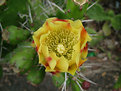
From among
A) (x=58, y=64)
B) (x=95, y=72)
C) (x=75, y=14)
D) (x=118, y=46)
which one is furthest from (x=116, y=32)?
(x=58, y=64)

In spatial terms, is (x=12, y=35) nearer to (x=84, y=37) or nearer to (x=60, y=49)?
(x=60, y=49)

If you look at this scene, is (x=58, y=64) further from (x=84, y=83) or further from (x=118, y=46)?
(x=118, y=46)

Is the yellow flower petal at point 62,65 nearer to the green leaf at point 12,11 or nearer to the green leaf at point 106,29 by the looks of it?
the green leaf at point 12,11

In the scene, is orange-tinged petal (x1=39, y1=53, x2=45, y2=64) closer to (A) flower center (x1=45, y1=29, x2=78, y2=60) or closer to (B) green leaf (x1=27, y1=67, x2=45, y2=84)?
(A) flower center (x1=45, y1=29, x2=78, y2=60)

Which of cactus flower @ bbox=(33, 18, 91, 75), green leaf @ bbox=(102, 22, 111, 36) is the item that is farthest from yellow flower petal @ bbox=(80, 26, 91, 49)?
green leaf @ bbox=(102, 22, 111, 36)

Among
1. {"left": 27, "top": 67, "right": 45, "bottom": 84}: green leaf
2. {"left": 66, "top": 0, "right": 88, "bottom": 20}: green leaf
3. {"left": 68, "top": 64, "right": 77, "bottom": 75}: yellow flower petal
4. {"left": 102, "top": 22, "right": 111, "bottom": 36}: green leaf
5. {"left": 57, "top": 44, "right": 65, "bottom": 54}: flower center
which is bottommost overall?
{"left": 27, "top": 67, "right": 45, "bottom": 84}: green leaf

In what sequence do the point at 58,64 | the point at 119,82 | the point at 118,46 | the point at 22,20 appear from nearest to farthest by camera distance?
the point at 58,64, the point at 22,20, the point at 119,82, the point at 118,46

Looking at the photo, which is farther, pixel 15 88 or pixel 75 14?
pixel 15 88
